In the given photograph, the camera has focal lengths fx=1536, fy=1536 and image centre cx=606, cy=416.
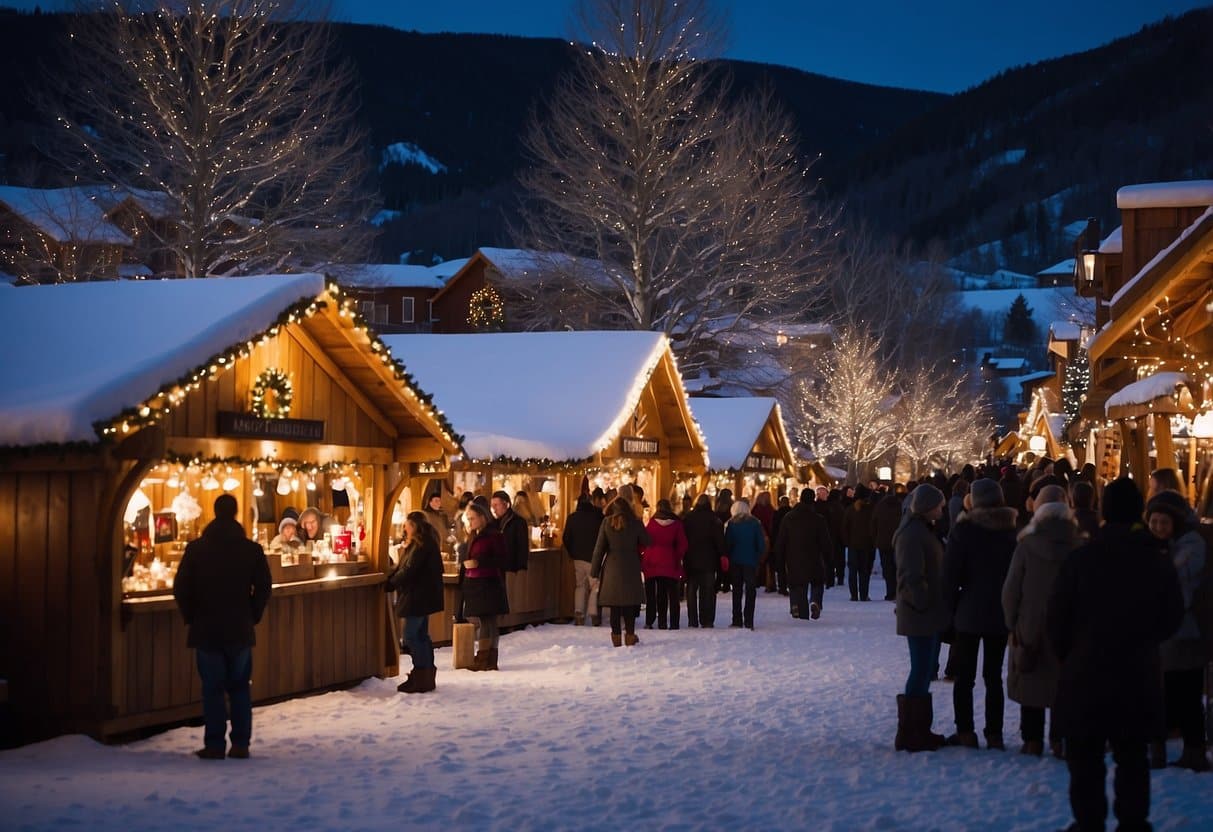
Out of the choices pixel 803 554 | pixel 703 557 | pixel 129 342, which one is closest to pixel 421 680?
pixel 129 342

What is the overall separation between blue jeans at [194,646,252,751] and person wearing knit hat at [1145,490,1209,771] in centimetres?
590

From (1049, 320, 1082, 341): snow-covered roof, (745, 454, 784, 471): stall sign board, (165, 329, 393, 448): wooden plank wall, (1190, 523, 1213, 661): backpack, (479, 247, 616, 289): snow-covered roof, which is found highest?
(479, 247, 616, 289): snow-covered roof

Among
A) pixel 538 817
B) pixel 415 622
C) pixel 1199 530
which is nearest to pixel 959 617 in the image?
pixel 1199 530

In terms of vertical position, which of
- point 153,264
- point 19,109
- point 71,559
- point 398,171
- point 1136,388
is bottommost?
point 71,559

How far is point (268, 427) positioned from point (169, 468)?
1193 millimetres

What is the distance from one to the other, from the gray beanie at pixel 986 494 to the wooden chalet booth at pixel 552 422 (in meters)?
9.09

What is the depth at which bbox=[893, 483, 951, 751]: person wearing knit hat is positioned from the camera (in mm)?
10422

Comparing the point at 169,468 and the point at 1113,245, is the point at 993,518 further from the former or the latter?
the point at 1113,245

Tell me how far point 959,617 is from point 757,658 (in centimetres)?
620

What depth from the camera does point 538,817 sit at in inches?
336

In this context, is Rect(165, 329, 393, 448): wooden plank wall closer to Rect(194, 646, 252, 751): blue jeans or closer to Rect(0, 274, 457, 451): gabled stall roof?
Rect(0, 274, 457, 451): gabled stall roof

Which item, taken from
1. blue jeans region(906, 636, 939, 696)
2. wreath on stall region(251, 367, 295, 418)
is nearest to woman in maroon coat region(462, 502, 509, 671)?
wreath on stall region(251, 367, 295, 418)

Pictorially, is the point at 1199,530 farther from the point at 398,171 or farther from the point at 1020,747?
the point at 398,171

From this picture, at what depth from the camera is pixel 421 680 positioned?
541 inches
